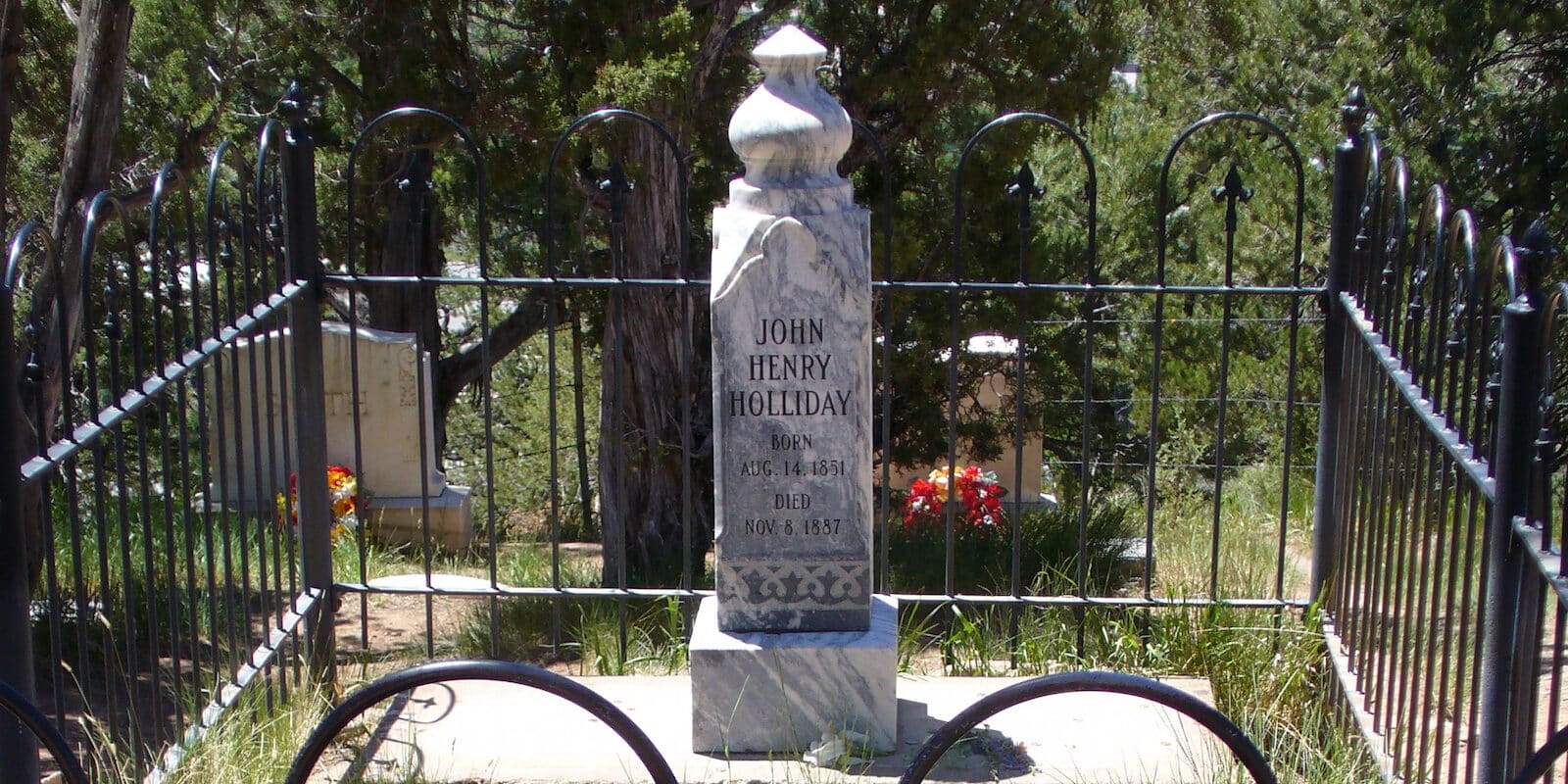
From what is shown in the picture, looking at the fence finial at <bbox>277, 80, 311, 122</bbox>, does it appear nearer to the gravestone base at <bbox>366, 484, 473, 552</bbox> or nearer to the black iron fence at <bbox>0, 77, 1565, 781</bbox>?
the black iron fence at <bbox>0, 77, 1565, 781</bbox>

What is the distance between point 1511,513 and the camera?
2520 mm

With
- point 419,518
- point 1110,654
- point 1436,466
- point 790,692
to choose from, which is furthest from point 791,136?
point 419,518

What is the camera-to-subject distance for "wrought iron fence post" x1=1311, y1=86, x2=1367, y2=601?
4.12 m

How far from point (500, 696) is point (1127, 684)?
2.35m

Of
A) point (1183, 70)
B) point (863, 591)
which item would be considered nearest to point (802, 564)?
point (863, 591)

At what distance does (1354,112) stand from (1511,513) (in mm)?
1865

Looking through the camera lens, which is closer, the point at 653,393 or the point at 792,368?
the point at 792,368

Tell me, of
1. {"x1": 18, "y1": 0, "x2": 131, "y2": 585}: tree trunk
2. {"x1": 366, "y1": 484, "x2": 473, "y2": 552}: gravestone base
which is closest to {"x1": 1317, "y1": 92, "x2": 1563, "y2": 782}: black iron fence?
{"x1": 18, "y1": 0, "x2": 131, "y2": 585}: tree trunk

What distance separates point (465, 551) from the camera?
11.0m

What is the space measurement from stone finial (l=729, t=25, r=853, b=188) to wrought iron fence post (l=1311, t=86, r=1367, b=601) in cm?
157

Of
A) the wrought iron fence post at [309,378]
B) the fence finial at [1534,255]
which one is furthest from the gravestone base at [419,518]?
the fence finial at [1534,255]

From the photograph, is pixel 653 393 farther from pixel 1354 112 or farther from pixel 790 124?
pixel 790 124

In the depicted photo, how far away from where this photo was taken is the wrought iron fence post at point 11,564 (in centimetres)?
261

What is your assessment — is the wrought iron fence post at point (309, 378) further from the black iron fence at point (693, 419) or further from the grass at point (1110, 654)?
the grass at point (1110, 654)
